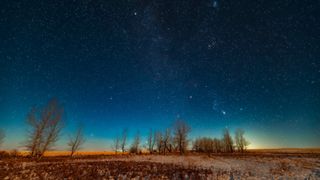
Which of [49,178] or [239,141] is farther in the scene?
[239,141]

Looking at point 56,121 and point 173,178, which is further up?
point 56,121

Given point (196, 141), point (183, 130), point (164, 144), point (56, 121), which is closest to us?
point (56, 121)

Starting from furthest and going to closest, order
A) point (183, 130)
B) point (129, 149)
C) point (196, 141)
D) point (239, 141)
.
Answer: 1. point (196, 141)
2. point (239, 141)
3. point (129, 149)
4. point (183, 130)

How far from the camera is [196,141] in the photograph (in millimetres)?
121688

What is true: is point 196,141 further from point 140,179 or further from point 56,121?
point 140,179

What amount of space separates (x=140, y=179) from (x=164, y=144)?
72542mm

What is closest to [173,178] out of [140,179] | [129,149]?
[140,179]

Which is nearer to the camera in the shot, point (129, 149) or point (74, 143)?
point (74, 143)

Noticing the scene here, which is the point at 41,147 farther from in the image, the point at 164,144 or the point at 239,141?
the point at 239,141

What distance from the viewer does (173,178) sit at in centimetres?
1258

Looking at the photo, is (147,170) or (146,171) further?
(147,170)

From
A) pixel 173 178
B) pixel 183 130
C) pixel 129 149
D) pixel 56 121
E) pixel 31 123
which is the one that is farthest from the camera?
pixel 129 149

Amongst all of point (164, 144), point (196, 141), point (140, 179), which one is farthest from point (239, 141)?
point (140, 179)

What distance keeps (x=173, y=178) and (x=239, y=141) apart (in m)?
96.5
